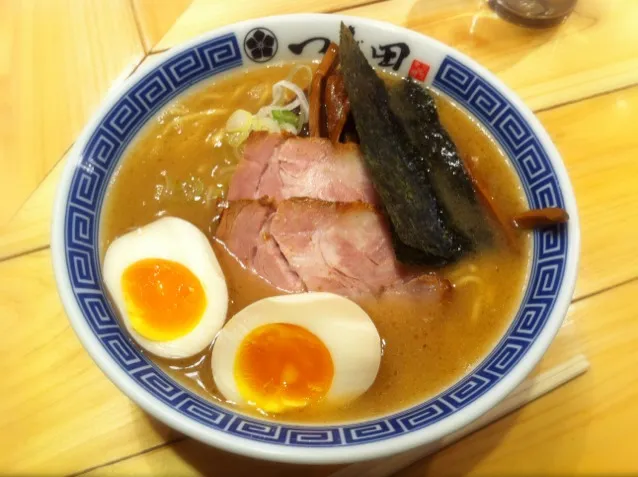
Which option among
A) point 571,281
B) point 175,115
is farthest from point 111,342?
point 571,281

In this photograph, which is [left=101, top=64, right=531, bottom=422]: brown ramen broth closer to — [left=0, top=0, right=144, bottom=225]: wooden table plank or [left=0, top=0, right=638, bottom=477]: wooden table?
[left=0, top=0, right=638, bottom=477]: wooden table

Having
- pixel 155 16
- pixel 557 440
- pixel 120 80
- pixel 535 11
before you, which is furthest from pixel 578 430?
pixel 155 16

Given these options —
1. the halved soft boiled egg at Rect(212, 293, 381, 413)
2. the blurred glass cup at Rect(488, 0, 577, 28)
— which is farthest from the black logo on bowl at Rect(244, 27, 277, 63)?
the blurred glass cup at Rect(488, 0, 577, 28)

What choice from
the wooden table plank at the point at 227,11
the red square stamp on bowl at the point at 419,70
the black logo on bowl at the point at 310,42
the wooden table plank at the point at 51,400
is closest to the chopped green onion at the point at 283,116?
the black logo on bowl at the point at 310,42

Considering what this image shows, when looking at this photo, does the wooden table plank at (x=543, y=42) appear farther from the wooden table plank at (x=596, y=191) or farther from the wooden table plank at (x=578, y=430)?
the wooden table plank at (x=578, y=430)

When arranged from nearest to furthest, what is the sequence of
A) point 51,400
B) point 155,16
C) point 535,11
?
point 51,400
point 155,16
point 535,11

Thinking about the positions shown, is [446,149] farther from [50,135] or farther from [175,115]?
[50,135]

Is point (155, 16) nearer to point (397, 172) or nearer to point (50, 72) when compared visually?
point (50, 72)
